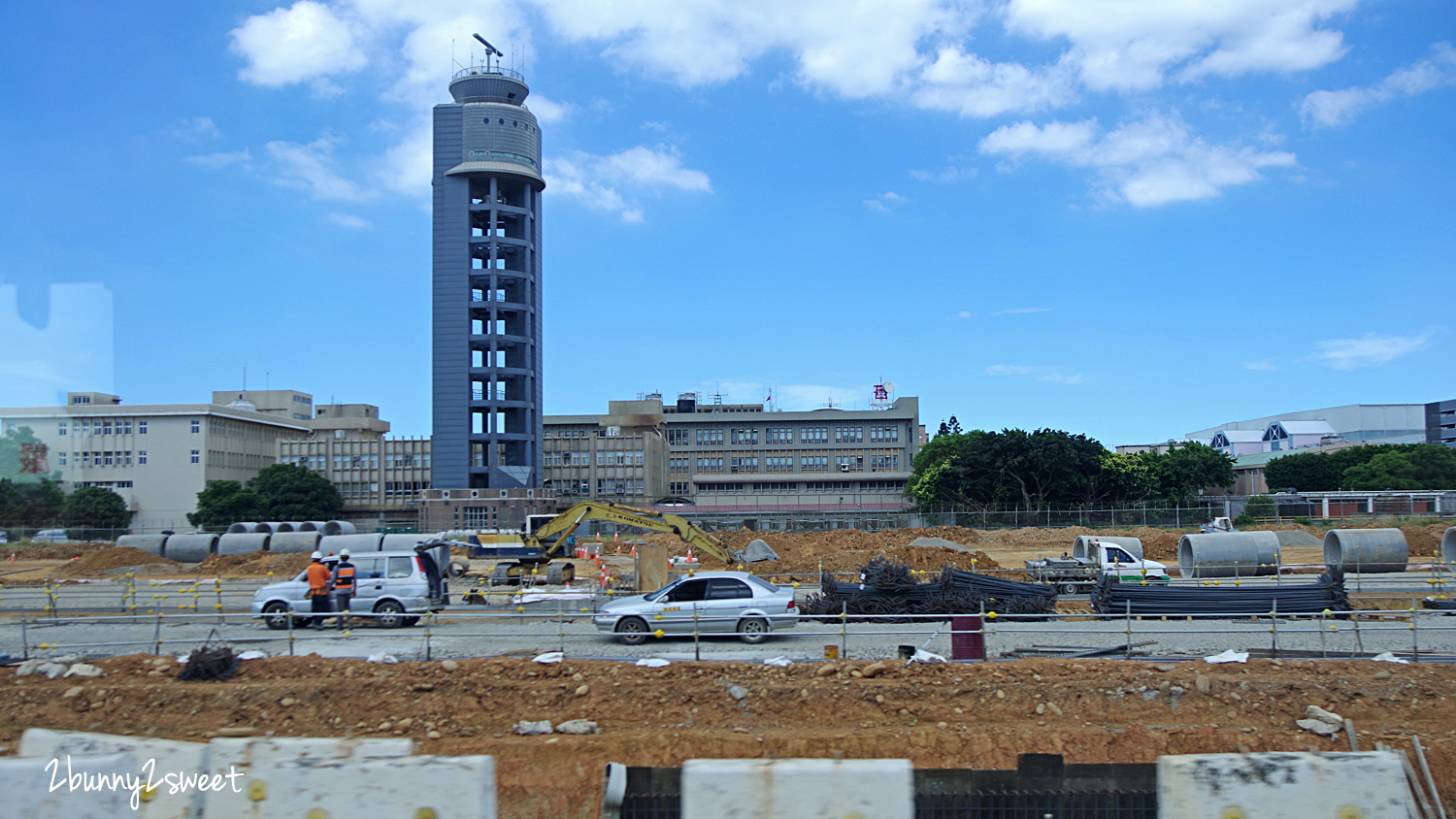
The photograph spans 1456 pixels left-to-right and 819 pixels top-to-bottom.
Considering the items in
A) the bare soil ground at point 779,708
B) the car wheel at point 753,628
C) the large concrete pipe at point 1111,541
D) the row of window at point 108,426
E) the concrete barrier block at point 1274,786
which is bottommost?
the bare soil ground at point 779,708

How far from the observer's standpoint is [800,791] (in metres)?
5.62

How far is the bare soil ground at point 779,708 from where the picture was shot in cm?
1234

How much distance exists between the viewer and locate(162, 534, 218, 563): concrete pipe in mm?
46062

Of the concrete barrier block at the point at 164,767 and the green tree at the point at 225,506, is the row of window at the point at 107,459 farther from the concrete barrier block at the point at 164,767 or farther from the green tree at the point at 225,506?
the concrete barrier block at the point at 164,767

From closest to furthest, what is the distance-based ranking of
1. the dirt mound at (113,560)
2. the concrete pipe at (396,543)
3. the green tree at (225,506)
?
the concrete pipe at (396,543) → the dirt mound at (113,560) → the green tree at (225,506)

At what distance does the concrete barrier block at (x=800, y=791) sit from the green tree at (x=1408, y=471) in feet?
336

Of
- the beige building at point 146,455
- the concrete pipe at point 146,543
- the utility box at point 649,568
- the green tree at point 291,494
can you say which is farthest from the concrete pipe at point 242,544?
the beige building at point 146,455

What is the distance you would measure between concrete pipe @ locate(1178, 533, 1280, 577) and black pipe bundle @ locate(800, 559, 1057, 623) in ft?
35.0

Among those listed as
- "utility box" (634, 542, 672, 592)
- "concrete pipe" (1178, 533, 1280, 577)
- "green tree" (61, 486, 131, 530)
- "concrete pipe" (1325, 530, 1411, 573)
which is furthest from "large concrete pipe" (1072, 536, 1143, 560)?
"green tree" (61, 486, 131, 530)

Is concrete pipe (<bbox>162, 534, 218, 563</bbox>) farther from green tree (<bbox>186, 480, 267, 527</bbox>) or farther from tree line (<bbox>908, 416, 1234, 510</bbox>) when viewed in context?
tree line (<bbox>908, 416, 1234, 510</bbox>)

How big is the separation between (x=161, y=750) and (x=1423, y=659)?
17844 mm

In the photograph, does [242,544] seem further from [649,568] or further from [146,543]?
[649,568]

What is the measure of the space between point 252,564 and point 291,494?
38.7m

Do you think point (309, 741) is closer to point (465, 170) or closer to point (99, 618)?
point (99, 618)
